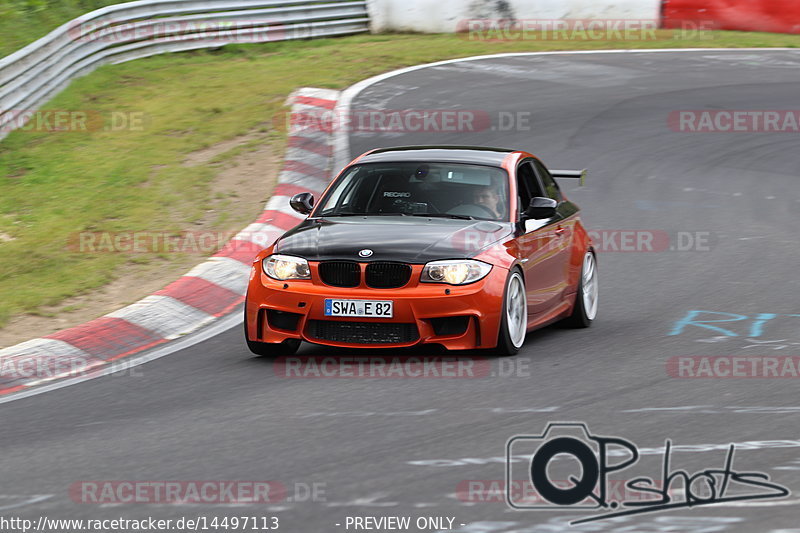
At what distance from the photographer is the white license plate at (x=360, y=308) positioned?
8.18m

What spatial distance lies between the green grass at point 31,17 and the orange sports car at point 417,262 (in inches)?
444

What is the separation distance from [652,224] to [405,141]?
4142mm

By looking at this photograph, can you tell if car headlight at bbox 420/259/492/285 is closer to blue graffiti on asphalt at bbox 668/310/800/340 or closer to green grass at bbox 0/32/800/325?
blue graffiti on asphalt at bbox 668/310/800/340

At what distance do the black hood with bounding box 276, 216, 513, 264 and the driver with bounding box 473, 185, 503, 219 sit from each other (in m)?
0.20

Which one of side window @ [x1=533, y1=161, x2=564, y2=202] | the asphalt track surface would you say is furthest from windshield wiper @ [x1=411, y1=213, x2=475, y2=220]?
side window @ [x1=533, y1=161, x2=564, y2=202]

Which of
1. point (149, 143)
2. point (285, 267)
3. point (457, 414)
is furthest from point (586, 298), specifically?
point (149, 143)

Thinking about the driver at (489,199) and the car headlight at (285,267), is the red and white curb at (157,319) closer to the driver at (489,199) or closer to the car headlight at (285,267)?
the car headlight at (285,267)

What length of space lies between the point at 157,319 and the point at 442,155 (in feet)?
8.24

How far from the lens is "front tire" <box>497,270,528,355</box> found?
27.4 ft

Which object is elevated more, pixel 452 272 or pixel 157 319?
pixel 452 272

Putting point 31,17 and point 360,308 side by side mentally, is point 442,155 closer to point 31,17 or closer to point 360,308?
point 360,308

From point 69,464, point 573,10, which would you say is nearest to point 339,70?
point 573,10

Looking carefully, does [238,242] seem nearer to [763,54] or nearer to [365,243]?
[365,243]

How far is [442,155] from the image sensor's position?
9.63 metres
